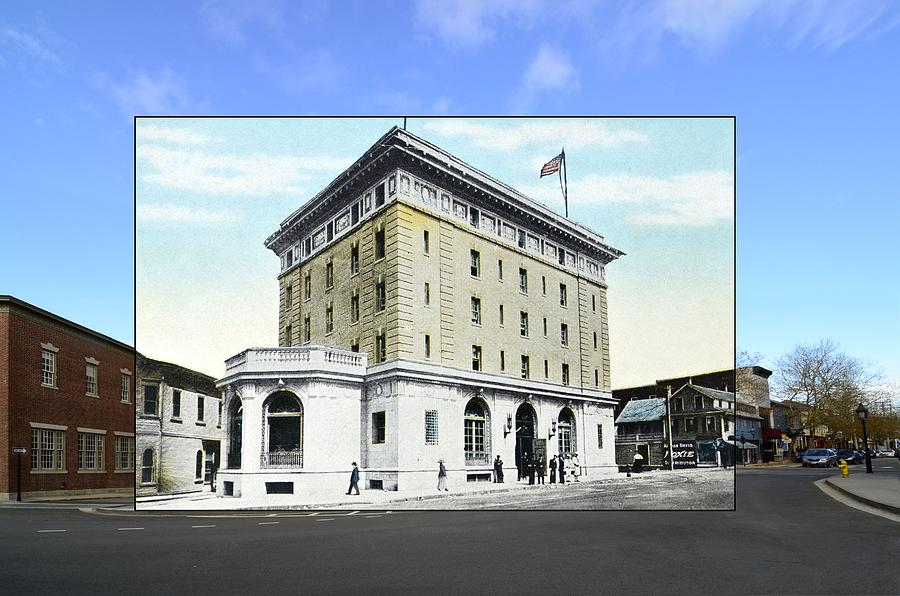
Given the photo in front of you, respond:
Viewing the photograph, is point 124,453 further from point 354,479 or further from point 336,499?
point 354,479

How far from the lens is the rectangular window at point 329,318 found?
27453mm

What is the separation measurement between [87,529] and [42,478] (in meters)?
27.7

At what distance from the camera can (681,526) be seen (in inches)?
888

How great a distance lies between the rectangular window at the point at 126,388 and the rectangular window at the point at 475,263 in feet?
124

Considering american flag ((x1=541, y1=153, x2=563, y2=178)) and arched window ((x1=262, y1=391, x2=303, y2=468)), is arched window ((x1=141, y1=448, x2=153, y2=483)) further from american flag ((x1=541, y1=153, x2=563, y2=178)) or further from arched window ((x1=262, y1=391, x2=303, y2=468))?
american flag ((x1=541, y1=153, x2=563, y2=178))

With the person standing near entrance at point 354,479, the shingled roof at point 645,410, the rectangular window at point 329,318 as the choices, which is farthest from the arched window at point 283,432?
the shingled roof at point 645,410

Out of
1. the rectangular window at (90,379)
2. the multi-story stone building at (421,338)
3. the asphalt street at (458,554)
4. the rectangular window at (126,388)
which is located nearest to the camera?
the asphalt street at (458,554)

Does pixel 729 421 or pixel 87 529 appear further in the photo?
pixel 729 421

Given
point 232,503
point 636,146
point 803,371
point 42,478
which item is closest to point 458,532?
point 232,503

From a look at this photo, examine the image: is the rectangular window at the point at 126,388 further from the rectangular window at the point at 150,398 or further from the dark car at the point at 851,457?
the dark car at the point at 851,457

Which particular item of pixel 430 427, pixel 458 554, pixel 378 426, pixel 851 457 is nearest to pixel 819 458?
pixel 851 457

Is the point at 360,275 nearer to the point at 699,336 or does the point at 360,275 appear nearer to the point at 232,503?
the point at 232,503

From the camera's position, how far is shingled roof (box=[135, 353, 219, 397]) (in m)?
27.9

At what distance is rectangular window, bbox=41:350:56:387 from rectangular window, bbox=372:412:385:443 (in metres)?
29.4
